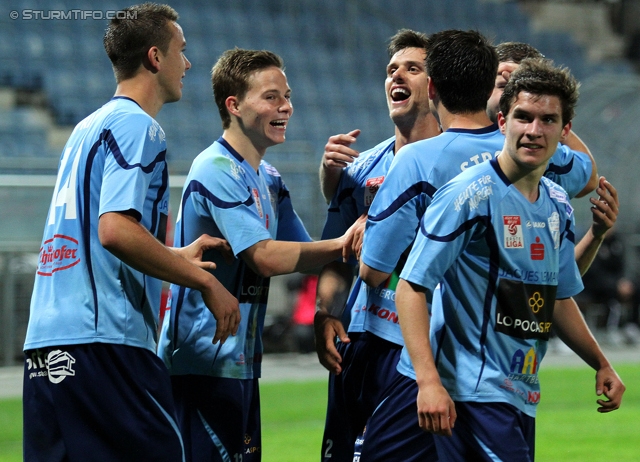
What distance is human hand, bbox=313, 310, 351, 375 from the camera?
3762 millimetres

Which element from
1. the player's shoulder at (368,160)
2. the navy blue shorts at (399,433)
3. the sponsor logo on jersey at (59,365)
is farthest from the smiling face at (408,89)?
the sponsor logo on jersey at (59,365)

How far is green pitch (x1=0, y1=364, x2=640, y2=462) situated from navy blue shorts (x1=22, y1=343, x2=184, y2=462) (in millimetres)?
3599

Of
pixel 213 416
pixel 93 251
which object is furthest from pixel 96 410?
pixel 213 416

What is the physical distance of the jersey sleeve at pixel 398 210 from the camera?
10.7ft

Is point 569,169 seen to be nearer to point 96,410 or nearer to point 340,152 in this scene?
point 340,152

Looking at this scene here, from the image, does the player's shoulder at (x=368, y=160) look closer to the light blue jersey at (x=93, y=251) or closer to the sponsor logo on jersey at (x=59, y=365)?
the light blue jersey at (x=93, y=251)

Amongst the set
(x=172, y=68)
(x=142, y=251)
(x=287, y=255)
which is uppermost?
(x=172, y=68)

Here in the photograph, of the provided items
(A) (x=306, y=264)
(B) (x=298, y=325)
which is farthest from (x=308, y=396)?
(A) (x=306, y=264)

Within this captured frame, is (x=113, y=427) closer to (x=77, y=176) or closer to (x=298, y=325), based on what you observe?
(x=77, y=176)

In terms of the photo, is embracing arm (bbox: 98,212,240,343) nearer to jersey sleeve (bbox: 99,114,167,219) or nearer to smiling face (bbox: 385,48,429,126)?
jersey sleeve (bbox: 99,114,167,219)

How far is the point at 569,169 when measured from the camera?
3.83 meters

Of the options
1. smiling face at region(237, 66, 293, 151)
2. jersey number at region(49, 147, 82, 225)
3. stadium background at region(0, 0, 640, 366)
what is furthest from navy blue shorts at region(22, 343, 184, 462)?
stadium background at region(0, 0, 640, 366)

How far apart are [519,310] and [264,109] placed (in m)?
1.45

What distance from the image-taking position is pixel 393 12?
59.8 feet
